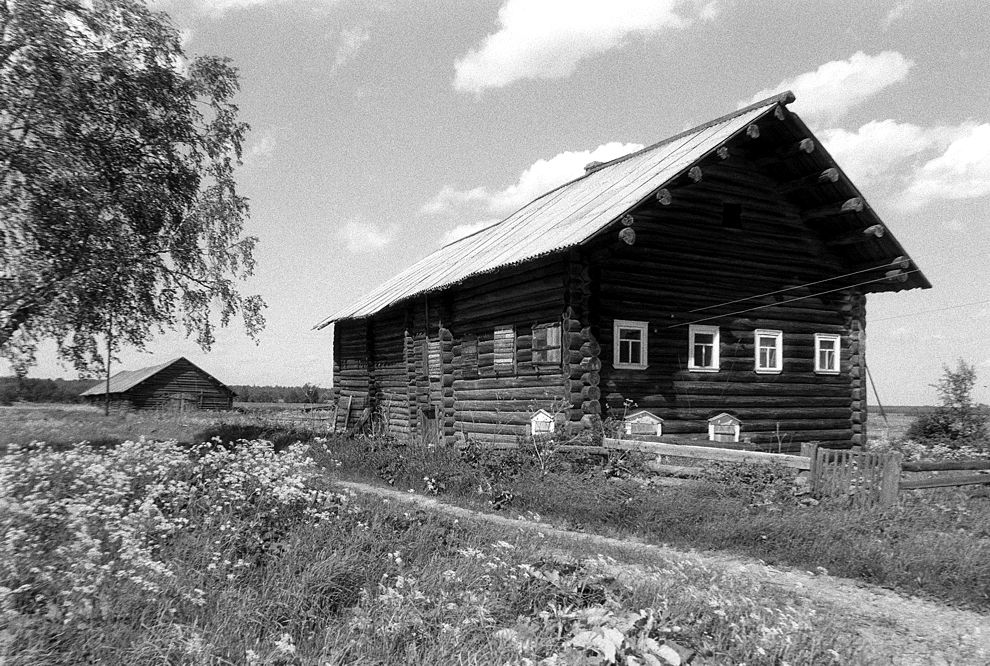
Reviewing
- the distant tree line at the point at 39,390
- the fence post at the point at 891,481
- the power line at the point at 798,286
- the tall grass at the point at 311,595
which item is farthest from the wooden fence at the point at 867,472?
the distant tree line at the point at 39,390

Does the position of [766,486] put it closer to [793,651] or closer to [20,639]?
[793,651]

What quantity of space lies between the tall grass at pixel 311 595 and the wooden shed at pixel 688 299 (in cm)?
996

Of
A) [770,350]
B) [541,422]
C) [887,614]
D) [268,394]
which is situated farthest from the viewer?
[268,394]

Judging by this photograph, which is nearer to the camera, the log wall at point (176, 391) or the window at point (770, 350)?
the window at point (770, 350)

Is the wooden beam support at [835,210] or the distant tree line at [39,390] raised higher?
the wooden beam support at [835,210]

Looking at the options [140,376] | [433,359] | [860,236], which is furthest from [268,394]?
[860,236]

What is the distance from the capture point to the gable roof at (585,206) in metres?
17.0

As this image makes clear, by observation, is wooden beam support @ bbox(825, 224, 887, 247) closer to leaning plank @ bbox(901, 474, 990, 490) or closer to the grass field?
leaning plank @ bbox(901, 474, 990, 490)

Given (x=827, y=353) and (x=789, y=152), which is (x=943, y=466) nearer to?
(x=789, y=152)

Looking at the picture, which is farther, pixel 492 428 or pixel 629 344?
pixel 492 428

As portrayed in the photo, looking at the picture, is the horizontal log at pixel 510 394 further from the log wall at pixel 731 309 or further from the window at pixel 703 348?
the window at pixel 703 348

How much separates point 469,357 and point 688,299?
631 centimetres

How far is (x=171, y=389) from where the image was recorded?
56500mm

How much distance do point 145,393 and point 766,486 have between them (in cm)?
5328
